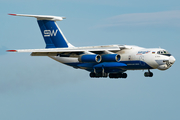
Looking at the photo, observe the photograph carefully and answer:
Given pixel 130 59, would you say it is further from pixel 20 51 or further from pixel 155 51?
pixel 20 51

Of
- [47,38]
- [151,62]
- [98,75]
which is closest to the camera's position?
[151,62]

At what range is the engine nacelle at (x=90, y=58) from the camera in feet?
94.3

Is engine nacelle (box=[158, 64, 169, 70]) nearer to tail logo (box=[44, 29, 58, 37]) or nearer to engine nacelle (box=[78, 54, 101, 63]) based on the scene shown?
engine nacelle (box=[78, 54, 101, 63])

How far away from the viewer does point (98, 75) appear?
102ft

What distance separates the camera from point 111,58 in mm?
28906

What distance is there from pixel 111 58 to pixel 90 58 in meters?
1.51

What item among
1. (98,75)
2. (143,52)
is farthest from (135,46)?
(98,75)

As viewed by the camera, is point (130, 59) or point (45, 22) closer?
point (130, 59)

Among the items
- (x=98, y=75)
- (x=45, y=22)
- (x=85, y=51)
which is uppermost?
(x=45, y=22)

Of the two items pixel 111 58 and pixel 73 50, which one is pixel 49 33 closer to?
pixel 73 50

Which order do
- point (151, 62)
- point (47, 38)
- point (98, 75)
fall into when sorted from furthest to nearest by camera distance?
1. point (47, 38)
2. point (98, 75)
3. point (151, 62)

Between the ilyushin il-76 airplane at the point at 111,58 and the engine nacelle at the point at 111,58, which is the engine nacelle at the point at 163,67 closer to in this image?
the ilyushin il-76 airplane at the point at 111,58

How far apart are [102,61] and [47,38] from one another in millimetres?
5926

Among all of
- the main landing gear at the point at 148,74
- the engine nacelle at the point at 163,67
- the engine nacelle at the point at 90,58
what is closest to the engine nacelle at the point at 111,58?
the engine nacelle at the point at 90,58
